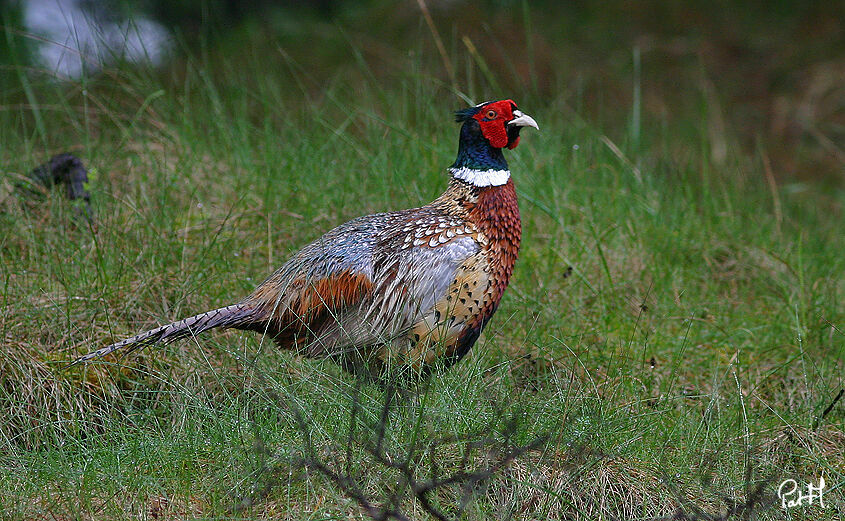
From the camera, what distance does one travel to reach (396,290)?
3.17 m

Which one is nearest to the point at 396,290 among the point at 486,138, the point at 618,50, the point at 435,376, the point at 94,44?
the point at 435,376

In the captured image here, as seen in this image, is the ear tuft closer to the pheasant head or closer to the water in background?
the pheasant head

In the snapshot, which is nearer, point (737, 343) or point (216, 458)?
point (216, 458)

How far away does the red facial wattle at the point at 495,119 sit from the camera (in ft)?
11.1

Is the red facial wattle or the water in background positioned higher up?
the water in background

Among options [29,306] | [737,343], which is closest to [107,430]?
[29,306]

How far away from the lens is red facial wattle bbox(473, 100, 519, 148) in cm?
339

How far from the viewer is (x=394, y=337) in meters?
3.16

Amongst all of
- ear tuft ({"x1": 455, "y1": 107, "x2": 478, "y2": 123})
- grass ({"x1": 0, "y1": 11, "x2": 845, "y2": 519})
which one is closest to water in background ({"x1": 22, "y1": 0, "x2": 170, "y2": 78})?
grass ({"x1": 0, "y1": 11, "x2": 845, "y2": 519})

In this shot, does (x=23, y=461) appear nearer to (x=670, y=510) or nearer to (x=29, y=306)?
(x=29, y=306)

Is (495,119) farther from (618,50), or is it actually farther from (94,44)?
(618,50)

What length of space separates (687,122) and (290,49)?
3.01m

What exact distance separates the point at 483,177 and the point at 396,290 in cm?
54

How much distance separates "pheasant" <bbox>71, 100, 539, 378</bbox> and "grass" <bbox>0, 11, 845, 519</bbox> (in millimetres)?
128
